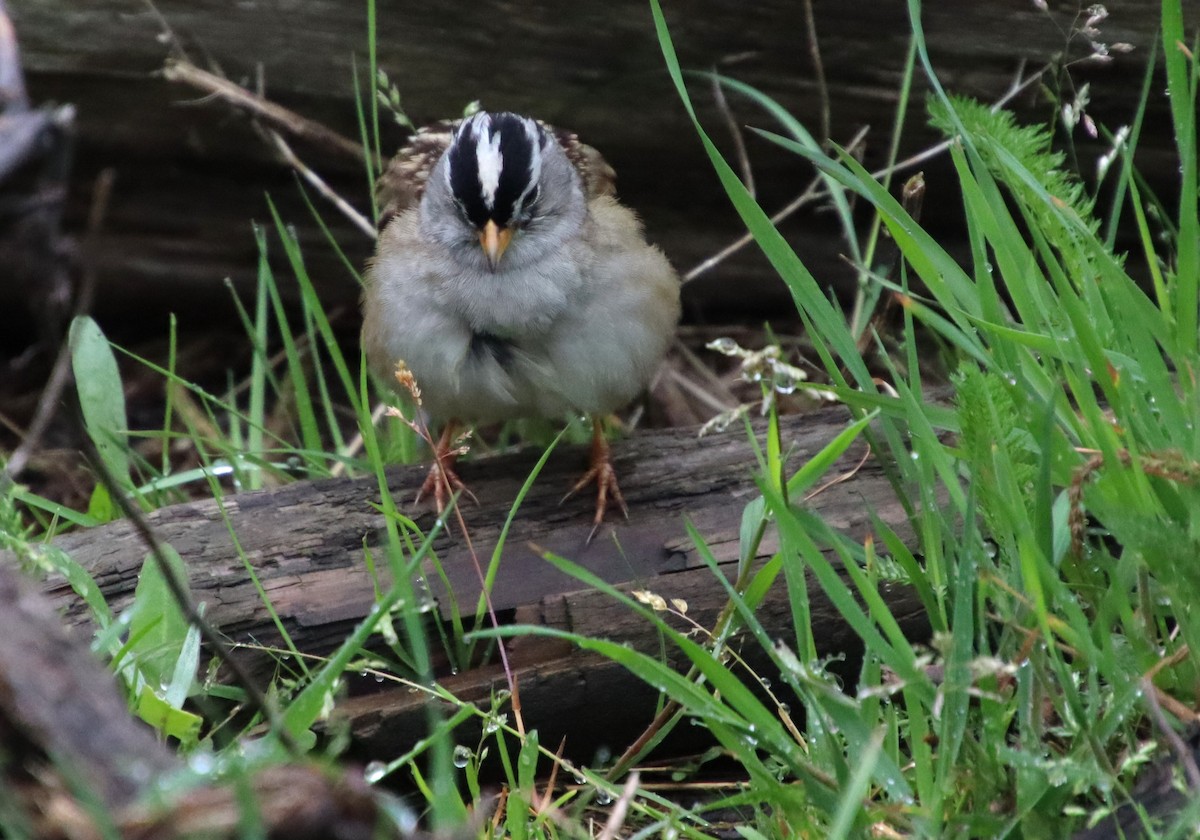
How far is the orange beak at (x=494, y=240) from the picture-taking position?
2.91 metres

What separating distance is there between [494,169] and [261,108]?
972 millimetres

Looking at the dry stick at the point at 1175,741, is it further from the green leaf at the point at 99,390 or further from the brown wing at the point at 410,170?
the green leaf at the point at 99,390

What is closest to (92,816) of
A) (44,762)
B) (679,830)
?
(44,762)

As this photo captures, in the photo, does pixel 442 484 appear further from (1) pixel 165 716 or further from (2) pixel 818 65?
(2) pixel 818 65

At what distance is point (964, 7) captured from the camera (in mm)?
3311

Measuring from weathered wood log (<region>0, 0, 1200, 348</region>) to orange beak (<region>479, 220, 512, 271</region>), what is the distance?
2.54 feet

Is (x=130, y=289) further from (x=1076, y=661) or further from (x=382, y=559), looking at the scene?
(x=1076, y=661)

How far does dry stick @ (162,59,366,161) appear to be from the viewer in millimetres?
3443

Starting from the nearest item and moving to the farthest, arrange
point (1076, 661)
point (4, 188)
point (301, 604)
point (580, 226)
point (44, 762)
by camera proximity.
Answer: point (44, 762), point (4, 188), point (1076, 661), point (301, 604), point (580, 226)

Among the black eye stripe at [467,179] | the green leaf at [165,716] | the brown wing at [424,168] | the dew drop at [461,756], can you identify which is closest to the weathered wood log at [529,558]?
the dew drop at [461,756]

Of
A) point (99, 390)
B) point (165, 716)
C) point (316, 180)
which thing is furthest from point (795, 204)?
point (165, 716)

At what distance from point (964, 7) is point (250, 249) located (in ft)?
7.52

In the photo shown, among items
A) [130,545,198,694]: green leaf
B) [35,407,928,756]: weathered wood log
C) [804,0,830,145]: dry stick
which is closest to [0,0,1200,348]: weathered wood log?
[804,0,830,145]: dry stick

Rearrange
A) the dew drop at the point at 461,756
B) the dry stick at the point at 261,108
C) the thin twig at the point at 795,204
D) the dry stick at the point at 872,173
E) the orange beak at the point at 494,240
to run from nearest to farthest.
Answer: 1. the dew drop at the point at 461,756
2. the orange beak at the point at 494,240
3. the dry stick at the point at 872,173
4. the dry stick at the point at 261,108
5. the thin twig at the point at 795,204
